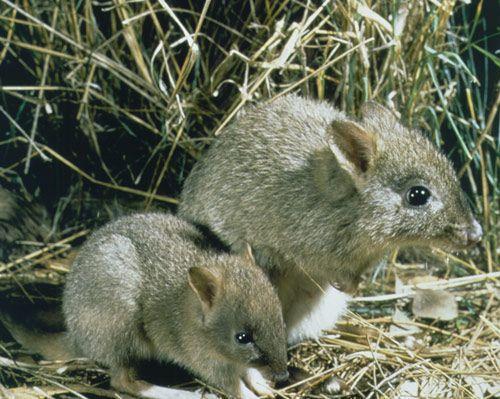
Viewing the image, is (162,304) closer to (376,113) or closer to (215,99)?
(376,113)

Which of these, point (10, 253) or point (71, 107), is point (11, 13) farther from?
point (10, 253)

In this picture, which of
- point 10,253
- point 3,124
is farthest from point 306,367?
point 3,124

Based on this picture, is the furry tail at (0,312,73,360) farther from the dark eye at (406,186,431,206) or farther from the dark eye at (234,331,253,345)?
the dark eye at (406,186,431,206)

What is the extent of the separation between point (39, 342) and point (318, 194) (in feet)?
6.15

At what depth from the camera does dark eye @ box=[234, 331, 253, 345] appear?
4625 millimetres

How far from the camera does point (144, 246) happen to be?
5051 mm

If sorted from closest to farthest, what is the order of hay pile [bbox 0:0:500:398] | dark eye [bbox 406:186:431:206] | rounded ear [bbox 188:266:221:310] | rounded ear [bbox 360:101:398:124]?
rounded ear [bbox 188:266:221:310] < dark eye [bbox 406:186:431:206] < rounded ear [bbox 360:101:398:124] < hay pile [bbox 0:0:500:398]

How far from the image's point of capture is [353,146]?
4785mm

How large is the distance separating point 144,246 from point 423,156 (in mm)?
1655

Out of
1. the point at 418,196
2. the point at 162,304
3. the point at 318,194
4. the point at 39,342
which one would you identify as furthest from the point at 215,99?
the point at 39,342

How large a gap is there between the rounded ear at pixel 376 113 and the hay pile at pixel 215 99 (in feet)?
1.70

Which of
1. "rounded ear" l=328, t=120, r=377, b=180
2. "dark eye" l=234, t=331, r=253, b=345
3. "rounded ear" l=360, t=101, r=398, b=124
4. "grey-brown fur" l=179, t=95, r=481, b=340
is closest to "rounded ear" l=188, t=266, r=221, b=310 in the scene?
"dark eye" l=234, t=331, r=253, b=345

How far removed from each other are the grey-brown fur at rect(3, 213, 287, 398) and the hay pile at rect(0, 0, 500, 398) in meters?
Answer: 0.65

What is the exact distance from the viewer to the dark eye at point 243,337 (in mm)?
4625
